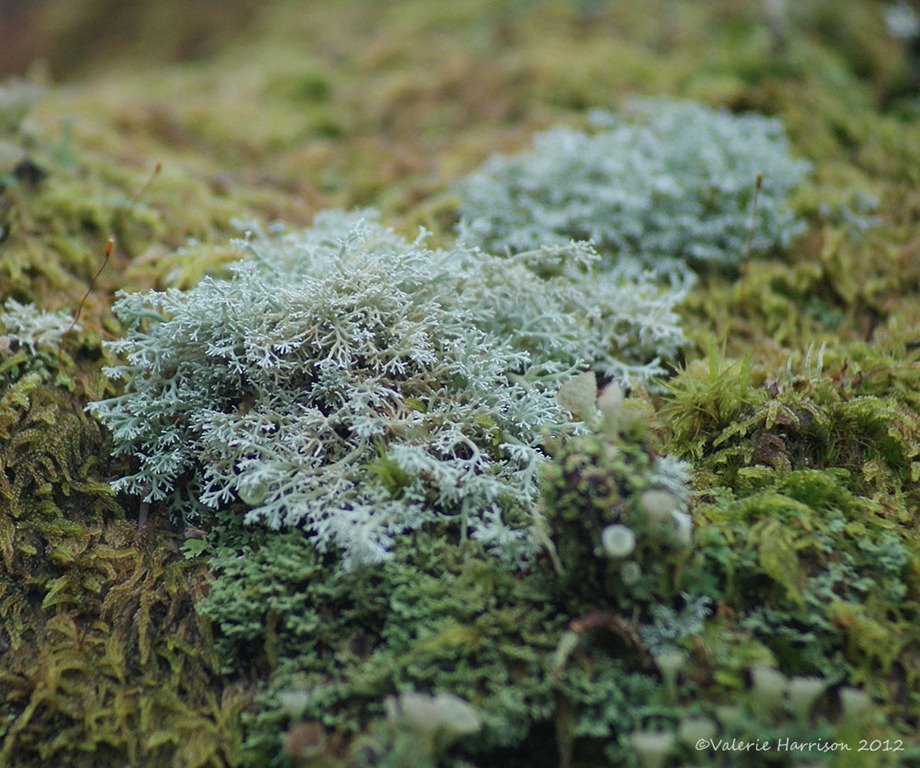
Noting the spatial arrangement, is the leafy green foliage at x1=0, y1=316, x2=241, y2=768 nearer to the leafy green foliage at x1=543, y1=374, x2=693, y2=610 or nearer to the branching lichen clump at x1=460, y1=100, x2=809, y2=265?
the leafy green foliage at x1=543, y1=374, x2=693, y2=610

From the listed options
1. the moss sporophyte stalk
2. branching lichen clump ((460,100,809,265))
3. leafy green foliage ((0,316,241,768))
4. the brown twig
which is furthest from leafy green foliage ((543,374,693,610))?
the brown twig

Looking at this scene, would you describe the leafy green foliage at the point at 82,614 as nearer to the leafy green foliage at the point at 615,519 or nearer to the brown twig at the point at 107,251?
the brown twig at the point at 107,251

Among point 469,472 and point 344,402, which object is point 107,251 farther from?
point 469,472

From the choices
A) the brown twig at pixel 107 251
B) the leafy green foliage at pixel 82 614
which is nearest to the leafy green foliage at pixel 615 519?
the leafy green foliage at pixel 82 614

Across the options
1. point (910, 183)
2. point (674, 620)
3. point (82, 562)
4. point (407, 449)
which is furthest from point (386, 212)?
point (910, 183)

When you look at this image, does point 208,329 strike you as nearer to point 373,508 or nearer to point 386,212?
point 373,508

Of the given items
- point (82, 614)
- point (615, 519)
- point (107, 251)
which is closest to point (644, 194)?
point (615, 519)
